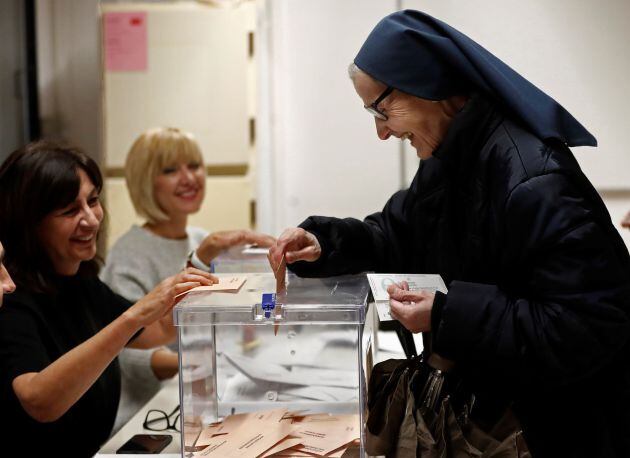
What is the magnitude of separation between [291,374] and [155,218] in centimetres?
96

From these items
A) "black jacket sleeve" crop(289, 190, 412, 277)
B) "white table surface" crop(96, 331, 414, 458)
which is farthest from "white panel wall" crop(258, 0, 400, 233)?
"black jacket sleeve" crop(289, 190, 412, 277)

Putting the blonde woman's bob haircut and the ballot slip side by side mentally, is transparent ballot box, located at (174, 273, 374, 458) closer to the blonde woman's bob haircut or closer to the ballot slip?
the ballot slip

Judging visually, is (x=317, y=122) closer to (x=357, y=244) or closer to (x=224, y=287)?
(x=357, y=244)

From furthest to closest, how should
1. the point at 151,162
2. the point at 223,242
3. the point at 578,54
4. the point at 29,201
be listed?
the point at 578,54 < the point at 151,162 < the point at 223,242 < the point at 29,201

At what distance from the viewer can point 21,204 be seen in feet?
5.08

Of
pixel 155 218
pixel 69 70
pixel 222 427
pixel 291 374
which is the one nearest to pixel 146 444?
pixel 222 427

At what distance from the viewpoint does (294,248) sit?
4.68 feet

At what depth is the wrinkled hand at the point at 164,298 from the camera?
1310mm

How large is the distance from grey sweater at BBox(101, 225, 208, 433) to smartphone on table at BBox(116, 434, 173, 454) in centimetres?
65

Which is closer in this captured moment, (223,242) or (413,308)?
(413,308)

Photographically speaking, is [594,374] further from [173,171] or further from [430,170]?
[173,171]

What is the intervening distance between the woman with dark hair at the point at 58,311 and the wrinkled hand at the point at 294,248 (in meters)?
0.14

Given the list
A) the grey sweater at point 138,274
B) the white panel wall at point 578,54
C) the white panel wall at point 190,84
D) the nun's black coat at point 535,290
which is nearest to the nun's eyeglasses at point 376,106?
the nun's black coat at point 535,290

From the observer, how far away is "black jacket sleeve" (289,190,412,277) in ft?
4.80
